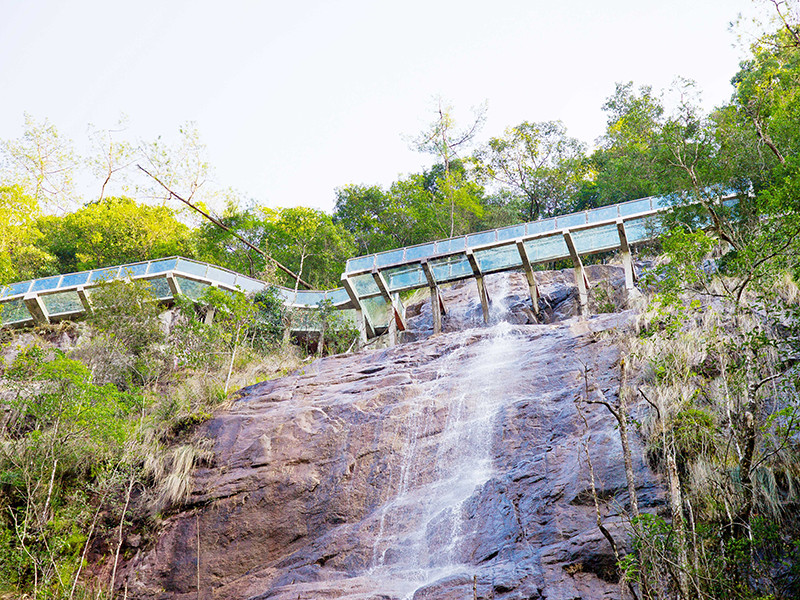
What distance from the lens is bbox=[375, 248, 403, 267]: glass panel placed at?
20.2 metres

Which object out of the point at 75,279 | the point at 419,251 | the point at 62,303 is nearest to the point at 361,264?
the point at 419,251

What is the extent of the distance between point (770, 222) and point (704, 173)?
549 centimetres

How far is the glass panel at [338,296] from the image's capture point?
67.4ft

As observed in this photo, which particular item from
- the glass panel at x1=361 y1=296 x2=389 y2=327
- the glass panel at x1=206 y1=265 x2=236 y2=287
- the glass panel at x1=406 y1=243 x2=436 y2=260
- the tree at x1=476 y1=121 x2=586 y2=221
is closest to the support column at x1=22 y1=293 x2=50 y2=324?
the glass panel at x1=206 y1=265 x2=236 y2=287

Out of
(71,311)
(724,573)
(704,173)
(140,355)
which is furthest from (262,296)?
(724,573)

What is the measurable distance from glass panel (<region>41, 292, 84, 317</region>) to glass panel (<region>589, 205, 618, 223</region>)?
48.4 ft

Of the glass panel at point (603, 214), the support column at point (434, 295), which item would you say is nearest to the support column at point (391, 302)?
the support column at point (434, 295)

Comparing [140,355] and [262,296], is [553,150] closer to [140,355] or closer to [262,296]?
[262,296]

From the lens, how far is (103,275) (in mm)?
20453

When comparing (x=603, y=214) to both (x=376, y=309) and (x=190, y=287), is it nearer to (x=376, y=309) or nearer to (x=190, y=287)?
(x=376, y=309)

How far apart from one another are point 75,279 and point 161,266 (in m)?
2.71

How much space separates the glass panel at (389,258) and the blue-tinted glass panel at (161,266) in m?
5.84

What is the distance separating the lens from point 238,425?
43.3 feet

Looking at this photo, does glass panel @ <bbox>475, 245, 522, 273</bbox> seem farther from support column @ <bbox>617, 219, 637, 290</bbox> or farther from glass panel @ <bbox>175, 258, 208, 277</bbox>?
glass panel @ <bbox>175, 258, 208, 277</bbox>
